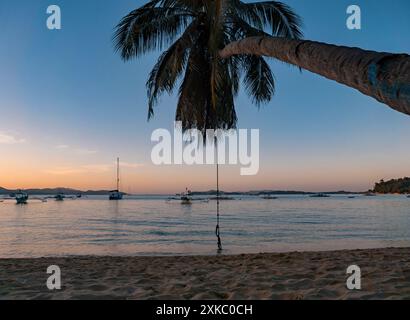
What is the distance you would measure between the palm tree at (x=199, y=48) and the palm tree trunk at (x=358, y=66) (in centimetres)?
386

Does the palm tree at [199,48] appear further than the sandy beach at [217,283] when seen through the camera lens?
Yes

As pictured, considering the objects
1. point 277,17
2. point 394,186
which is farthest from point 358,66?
point 394,186

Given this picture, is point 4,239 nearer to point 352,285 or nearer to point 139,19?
point 139,19

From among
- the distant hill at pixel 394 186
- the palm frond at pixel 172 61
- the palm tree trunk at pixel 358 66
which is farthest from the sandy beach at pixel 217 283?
the distant hill at pixel 394 186

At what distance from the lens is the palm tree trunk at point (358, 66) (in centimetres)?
239

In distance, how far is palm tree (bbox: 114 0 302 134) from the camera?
8.57m

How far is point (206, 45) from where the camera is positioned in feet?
31.3

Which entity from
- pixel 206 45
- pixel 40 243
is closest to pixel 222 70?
pixel 206 45

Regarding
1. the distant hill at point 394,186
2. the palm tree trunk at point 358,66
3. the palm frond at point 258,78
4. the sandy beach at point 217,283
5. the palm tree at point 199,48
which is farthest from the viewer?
the distant hill at point 394,186

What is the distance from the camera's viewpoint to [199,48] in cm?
956

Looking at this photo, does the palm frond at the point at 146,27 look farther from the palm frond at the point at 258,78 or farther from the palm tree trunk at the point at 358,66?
the palm tree trunk at the point at 358,66

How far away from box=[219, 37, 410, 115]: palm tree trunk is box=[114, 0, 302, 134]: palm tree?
3855 mm

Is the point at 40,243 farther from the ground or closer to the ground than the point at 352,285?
closer to the ground
